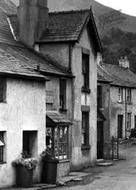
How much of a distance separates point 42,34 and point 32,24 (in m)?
0.76

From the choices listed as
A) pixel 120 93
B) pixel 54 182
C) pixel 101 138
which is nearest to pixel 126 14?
pixel 120 93

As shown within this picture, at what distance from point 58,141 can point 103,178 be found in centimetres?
258

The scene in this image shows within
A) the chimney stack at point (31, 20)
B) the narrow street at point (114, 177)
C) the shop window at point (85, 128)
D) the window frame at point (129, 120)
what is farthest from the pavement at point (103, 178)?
the window frame at point (129, 120)

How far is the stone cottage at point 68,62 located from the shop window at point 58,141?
0.05 m

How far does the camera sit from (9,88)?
19734mm

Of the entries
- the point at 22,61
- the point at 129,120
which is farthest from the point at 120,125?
the point at 22,61

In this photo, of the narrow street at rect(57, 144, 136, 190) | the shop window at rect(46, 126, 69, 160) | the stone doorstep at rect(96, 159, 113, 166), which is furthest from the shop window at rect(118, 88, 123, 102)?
the shop window at rect(46, 126, 69, 160)

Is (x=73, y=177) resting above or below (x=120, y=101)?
below

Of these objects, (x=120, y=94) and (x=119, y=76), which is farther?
(x=119, y=76)

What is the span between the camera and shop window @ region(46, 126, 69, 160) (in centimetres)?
2300

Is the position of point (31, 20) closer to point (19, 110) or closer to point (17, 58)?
point (17, 58)

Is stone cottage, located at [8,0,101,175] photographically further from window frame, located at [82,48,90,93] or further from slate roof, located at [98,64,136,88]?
slate roof, located at [98,64,136,88]

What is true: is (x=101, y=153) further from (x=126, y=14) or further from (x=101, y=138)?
(x=126, y=14)

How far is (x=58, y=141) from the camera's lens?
77.2ft
